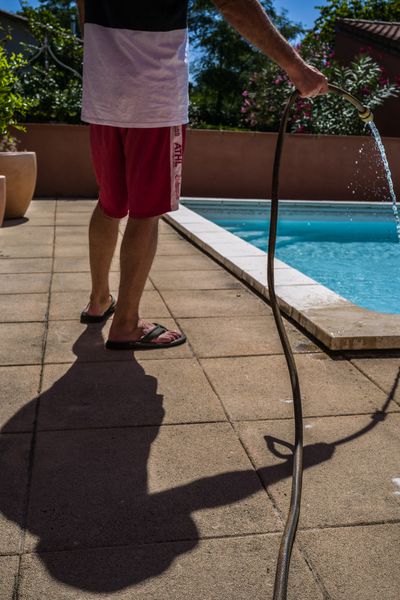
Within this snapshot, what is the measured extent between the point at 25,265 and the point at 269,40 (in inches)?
97.1

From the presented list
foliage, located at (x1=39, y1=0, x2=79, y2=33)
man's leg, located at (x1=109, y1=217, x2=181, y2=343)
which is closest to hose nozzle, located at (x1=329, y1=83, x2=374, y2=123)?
man's leg, located at (x1=109, y1=217, x2=181, y2=343)

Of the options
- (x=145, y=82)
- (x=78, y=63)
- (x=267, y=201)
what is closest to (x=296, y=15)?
(x=78, y=63)

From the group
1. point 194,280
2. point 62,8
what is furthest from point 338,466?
point 62,8

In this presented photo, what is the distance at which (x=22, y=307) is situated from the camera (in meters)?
3.19


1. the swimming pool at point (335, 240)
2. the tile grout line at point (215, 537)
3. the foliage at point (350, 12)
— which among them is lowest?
the swimming pool at point (335, 240)

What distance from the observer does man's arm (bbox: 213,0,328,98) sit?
2.12 metres

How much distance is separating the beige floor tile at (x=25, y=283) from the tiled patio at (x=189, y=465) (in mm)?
451

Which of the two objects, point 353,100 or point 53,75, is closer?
point 353,100

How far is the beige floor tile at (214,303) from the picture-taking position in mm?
3176

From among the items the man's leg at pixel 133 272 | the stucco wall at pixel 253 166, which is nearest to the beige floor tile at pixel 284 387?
the man's leg at pixel 133 272

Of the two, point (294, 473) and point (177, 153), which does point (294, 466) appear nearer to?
point (294, 473)

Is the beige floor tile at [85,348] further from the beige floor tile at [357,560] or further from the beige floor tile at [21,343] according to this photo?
the beige floor tile at [357,560]

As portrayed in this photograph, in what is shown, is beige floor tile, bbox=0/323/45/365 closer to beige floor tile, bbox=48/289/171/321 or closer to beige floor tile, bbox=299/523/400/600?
beige floor tile, bbox=48/289/171/321

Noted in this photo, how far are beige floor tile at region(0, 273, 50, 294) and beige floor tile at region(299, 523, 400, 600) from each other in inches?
92.7
